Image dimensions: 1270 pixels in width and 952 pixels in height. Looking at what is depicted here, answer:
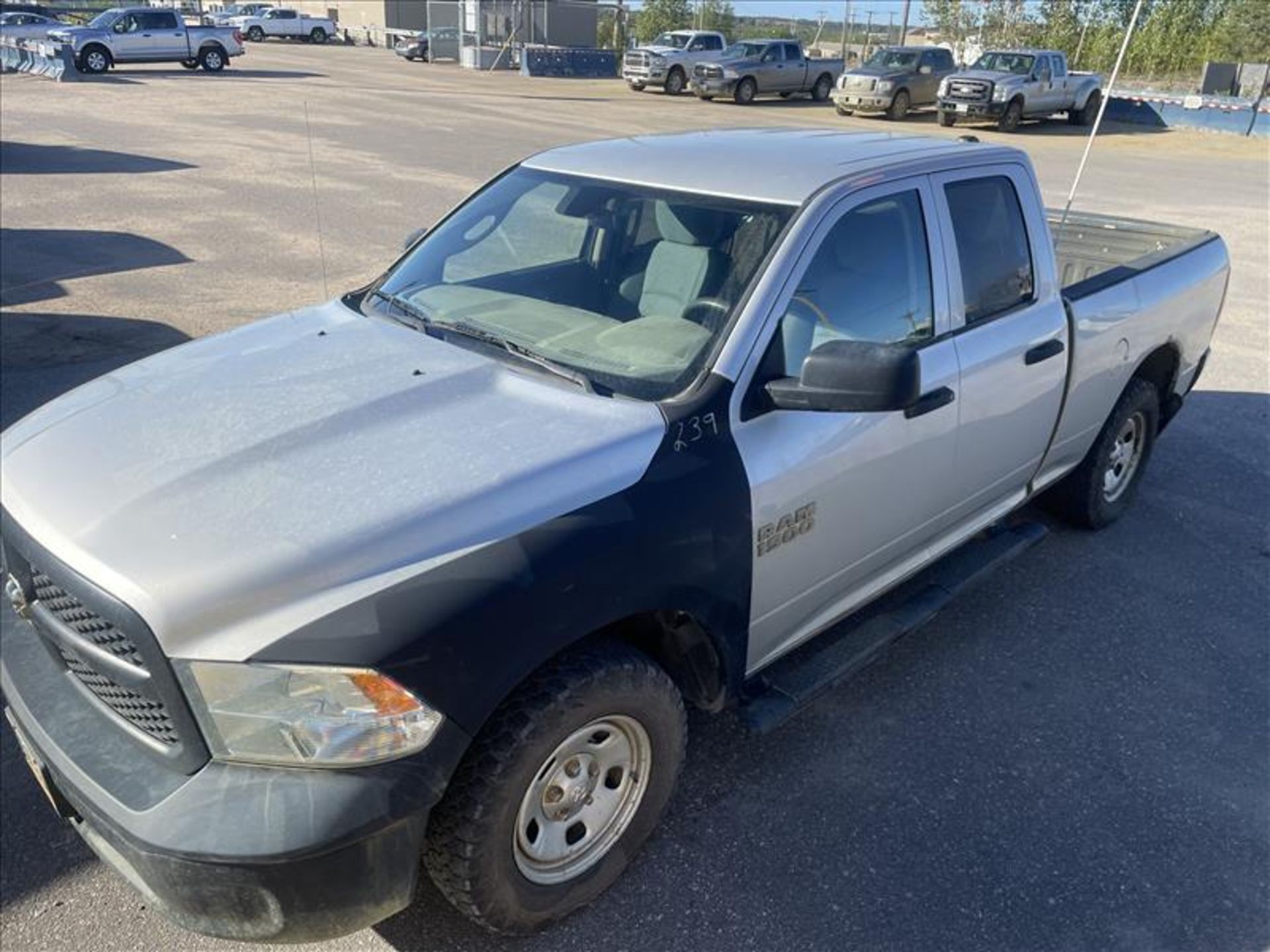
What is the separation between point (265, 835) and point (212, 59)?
4089 cm

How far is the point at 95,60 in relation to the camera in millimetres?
33969

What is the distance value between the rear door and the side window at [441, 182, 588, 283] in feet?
→ 4.34

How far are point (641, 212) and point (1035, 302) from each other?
1693mm

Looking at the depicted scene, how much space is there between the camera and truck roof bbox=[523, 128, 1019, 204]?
10.2 ft

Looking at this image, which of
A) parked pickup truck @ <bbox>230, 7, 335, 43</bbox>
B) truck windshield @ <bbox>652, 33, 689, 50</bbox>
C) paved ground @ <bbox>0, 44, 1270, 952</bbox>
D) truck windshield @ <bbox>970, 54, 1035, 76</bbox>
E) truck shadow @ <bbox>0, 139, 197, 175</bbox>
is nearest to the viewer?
paved ground @ <bbox>0, 44, 1270, 952</bbox>

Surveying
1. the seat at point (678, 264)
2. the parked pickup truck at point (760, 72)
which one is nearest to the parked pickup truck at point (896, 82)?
the parked pickup truck at point (760, 72)

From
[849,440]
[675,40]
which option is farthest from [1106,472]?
[675,40]

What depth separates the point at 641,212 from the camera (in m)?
3.24

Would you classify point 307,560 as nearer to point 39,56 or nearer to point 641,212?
point 641,212

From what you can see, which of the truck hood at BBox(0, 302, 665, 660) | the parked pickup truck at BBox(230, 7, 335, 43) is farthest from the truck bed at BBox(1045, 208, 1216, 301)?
the parked pickup truck at BBox(230, 7, 335, 43)

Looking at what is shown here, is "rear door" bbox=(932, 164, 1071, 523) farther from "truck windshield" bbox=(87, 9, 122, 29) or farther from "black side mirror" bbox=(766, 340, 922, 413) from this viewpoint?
"truck windshield" bbox=(87, 9, 122, 29)

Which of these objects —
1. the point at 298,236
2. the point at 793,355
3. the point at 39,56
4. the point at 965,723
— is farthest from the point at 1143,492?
the point at 39,56

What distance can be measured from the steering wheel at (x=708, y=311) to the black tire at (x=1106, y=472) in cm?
264

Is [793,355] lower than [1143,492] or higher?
higher
